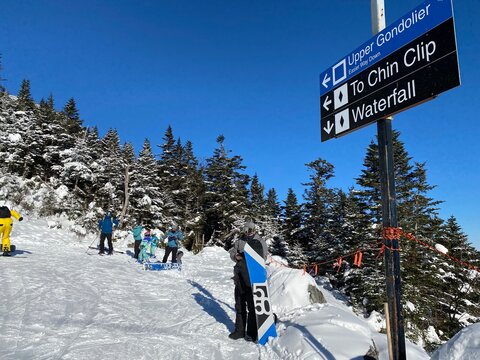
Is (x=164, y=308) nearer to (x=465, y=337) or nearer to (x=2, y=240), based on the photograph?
(x=465, y=337)

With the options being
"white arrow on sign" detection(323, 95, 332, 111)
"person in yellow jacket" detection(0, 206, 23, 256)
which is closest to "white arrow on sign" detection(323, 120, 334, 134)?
"white arrow on sign" detection(323, 95, 332, 111)

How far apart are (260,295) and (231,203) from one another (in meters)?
34.9

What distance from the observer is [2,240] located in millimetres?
12703

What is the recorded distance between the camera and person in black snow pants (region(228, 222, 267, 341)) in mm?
5770

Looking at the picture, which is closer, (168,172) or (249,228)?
(249,228)

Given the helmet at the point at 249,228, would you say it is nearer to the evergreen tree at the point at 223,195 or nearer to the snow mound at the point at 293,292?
the snow mound at the point at 293,292

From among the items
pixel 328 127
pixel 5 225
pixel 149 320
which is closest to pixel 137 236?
pixel 5 225

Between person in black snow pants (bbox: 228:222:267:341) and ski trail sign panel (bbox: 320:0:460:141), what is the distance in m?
2.32

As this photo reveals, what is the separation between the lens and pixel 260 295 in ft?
18.4

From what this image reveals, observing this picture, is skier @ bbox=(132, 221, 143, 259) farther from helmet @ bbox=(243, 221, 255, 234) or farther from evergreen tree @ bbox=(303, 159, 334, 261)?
evergreen tree @ bbox=(303, 159, 334, 261)

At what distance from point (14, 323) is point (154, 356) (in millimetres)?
2802

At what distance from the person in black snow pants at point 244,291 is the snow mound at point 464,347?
326 centimetres

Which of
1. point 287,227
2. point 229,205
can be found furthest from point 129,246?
point 287,227

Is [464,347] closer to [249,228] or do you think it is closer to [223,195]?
[249,228]
